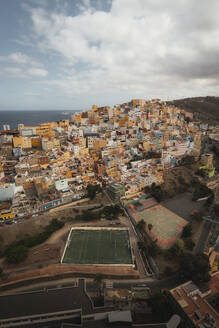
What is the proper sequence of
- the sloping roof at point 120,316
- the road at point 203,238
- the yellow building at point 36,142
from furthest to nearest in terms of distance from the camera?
the yellow building at point 36,142
the road at point 203,238
the sloping roof at point 120,316

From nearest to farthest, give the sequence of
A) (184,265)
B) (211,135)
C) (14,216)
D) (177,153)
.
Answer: (184,265)
(14,216)
(177,153)
(211,135)

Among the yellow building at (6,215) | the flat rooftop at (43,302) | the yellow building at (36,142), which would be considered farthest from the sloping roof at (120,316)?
the yellow building at (36,142)

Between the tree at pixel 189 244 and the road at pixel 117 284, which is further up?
the tree at pixel 189 244

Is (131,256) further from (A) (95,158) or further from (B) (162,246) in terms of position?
(A) (95,158)

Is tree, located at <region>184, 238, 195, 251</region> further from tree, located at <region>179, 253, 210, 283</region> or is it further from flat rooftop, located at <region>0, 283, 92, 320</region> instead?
flat rooftop, located at <region>0, 283, 92, 320</region>

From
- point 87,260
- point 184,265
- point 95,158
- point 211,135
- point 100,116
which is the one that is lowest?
point 87,260


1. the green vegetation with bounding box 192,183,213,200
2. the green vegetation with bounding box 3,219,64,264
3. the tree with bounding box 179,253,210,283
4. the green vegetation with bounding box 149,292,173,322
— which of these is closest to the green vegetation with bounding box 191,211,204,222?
the green vegetation with bounding box 192,183,213,200

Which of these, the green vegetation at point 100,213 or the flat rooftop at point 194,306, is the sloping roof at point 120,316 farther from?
the green vegetation at point 100,213

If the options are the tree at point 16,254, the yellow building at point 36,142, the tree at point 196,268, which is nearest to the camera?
the tree at point 196,268

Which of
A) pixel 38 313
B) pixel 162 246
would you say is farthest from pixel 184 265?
pixel 38 313
